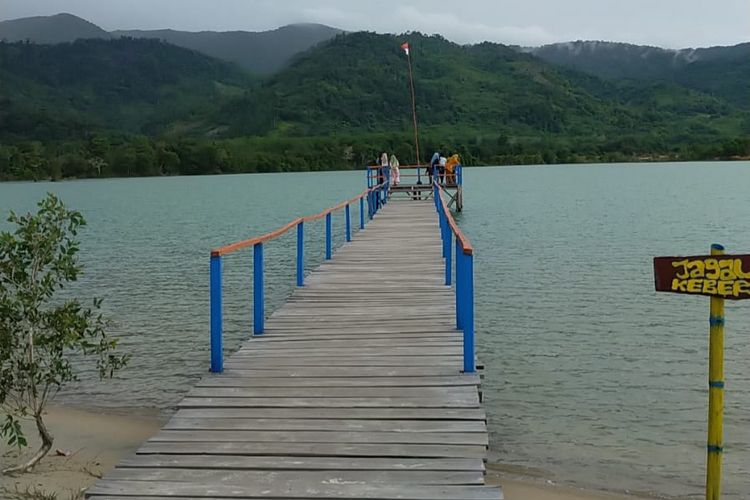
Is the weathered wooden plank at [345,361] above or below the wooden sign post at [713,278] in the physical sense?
below

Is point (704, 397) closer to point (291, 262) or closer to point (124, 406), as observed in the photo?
point (124, 406)

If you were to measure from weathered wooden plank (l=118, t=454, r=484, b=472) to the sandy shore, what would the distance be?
1349mm

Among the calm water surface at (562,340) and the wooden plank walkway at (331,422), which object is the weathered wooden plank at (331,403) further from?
the calm water surface at (562,340)

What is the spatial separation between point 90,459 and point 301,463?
119 inches

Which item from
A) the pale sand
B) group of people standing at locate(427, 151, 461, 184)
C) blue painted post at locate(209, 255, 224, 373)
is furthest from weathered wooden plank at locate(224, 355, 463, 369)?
group of people standing at locate(427, 151, 461, 184)

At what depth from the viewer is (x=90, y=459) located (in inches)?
268

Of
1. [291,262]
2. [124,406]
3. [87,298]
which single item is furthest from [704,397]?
[291,262]

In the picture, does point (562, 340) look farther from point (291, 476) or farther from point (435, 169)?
point (435, 169)

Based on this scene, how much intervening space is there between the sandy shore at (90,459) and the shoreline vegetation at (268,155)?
10208 centimetres

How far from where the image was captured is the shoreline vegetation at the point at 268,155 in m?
111

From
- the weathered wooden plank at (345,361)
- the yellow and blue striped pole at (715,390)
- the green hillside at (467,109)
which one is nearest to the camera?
the yellow and blue striped pole at (715,390)

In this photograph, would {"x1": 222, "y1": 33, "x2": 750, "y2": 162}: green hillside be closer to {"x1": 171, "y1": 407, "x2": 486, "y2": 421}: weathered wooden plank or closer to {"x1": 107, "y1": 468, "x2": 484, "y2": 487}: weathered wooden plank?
{"x1": 171, "y1": 407, "x2": 486, "y2": 421}: weathered wooden plank

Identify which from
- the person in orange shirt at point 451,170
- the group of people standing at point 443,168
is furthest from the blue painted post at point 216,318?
the person in orange shirt at point 451,170

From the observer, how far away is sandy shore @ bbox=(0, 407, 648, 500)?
19.5ft
